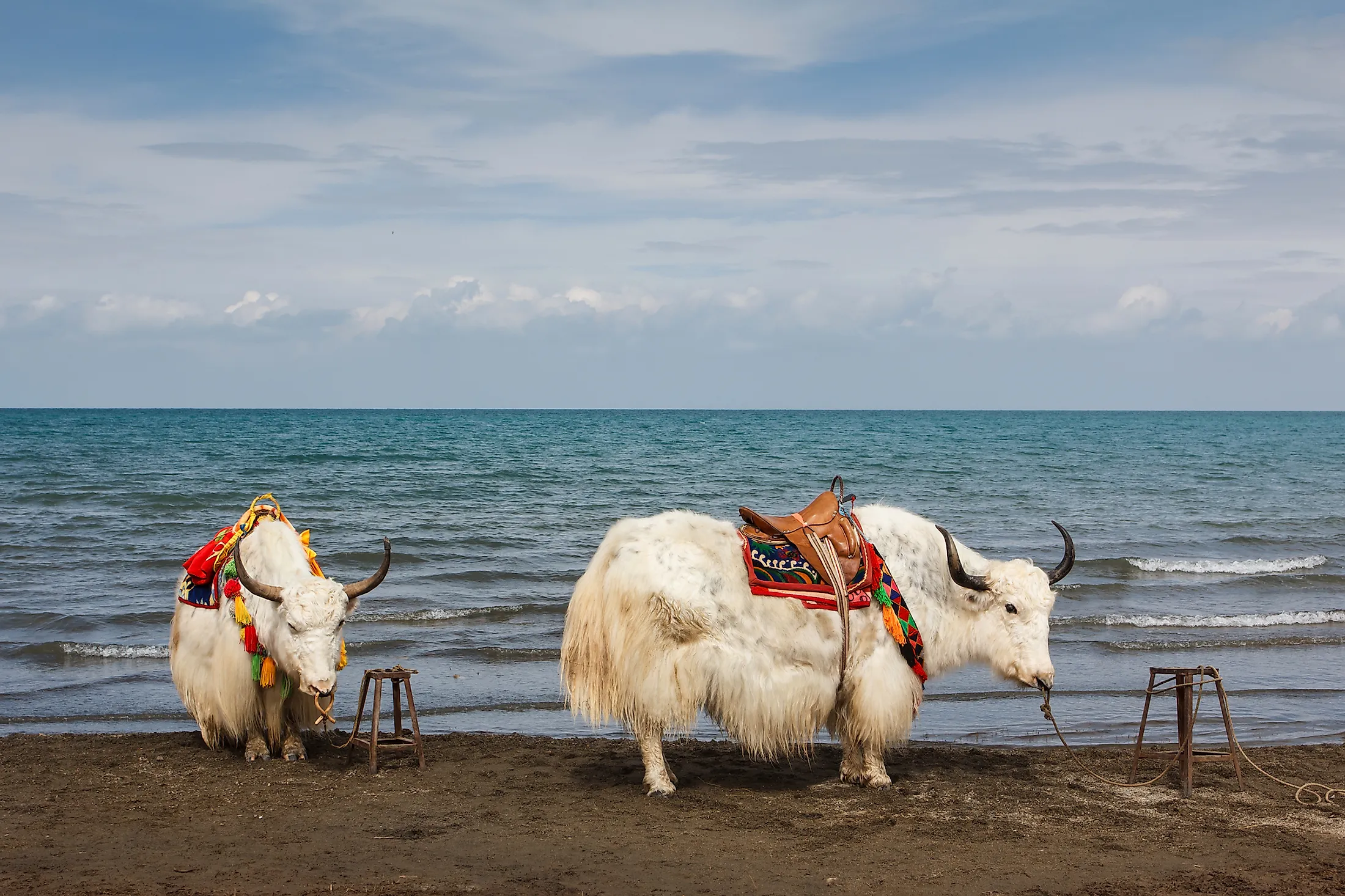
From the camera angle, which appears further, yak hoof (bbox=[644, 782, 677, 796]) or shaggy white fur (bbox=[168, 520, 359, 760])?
shaggy white fur (bbox=[168, 520, 359, 760])

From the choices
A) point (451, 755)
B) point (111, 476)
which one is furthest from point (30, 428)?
point (451, 755)

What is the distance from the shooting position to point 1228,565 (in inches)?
561

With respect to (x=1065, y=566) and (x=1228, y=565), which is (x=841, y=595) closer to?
(x=1065, y=566)

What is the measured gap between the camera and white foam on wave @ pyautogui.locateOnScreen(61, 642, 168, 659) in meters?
9.07

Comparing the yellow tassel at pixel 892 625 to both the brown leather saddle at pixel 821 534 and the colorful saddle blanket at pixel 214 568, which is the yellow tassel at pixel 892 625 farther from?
the colorful saddle blanket at pixel 214 568

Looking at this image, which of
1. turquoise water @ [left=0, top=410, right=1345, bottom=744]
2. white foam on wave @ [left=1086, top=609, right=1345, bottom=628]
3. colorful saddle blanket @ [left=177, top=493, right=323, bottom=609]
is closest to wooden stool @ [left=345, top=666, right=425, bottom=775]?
colorful saddle blanket @ [left=177, top=493, right=323, bottom=609]

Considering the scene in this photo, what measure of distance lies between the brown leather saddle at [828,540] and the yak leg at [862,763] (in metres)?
0.36

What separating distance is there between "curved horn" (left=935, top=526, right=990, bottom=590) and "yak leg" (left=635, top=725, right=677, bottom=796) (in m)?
1.59

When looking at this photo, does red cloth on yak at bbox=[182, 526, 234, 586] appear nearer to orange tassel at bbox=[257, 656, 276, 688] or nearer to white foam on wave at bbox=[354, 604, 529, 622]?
orange tassel at bbox=[257, 656, 276, 688]

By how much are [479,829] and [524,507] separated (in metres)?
14.6

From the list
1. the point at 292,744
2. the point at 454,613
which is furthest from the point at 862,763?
Result: the point at 454,613

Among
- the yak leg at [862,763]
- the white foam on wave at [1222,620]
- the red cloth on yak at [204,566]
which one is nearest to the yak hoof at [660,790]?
the yak leg at [862,763]

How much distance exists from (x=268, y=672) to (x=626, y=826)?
205 centimetres

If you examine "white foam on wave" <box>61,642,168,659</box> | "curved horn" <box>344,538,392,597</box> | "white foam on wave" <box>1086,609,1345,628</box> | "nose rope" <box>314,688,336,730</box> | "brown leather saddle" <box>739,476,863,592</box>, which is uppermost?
"brown leather saddle" <box>739,476,863,592</box>
